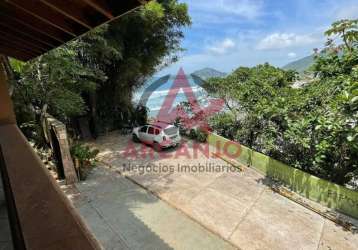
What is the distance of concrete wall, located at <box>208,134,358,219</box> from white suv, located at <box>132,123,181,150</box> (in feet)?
10.4

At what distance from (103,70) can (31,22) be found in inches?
440

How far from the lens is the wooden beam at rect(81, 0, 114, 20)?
1.94 m

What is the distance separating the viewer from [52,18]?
248 centimetres

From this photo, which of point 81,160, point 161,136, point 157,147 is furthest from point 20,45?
point 157,147

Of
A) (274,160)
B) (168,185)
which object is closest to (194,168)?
(168,185)

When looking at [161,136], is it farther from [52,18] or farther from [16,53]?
[52,18]

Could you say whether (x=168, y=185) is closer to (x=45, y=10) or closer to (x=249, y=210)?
(x=249, y=210)

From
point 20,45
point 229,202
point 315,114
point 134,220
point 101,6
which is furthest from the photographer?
point 315,114

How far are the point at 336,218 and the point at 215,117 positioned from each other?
6.95 m

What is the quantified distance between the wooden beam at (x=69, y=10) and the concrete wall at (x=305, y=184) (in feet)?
24.4

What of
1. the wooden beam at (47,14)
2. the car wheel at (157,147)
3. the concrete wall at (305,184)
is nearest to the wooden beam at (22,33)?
the wooden beam at (47,14)

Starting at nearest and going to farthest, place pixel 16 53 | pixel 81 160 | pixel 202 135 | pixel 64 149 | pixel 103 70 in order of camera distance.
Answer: pixel 16 53, pixel 64 149, pixel 81 160, pixel 202 135, pixel 103 70

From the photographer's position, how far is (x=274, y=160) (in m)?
8.38

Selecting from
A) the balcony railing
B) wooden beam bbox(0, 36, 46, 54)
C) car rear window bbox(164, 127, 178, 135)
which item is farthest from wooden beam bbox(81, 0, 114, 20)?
car rear window bbox(164, 127, 178, 135)
